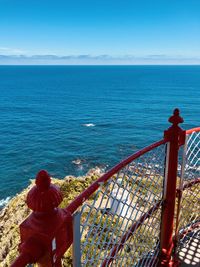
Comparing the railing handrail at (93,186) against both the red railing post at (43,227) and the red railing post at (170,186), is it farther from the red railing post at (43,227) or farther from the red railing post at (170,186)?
the red railing post at (170,186)

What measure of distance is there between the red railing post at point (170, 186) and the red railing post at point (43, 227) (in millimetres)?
2015

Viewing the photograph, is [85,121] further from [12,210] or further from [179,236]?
[179,236]

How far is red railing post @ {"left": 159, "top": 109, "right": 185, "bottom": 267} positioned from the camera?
318 cm

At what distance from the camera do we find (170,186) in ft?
10.9

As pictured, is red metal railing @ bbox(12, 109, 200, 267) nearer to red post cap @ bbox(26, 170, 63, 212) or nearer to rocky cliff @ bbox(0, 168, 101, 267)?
red post cap @ bbox(26, 170, 63, 212)

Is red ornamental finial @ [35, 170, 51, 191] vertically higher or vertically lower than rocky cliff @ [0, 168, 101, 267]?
higher

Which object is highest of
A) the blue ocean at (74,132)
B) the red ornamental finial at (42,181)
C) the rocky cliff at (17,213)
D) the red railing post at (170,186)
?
the red ornamental finial at (42,181)

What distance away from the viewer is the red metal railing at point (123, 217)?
1.43 m

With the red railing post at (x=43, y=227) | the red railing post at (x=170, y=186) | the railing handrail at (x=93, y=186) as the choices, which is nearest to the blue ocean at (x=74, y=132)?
the red railing post at (x=170, y=186)

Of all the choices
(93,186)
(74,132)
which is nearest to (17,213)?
(93,186)

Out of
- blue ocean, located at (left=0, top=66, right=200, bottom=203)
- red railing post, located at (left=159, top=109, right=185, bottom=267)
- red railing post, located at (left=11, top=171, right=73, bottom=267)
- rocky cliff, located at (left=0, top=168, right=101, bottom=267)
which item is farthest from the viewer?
blue ocean, located at (left=0, top=66, right=200, bottom=203)

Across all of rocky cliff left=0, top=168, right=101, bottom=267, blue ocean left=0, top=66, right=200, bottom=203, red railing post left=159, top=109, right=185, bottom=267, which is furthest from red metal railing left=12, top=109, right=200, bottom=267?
blue ocean left=0, top=66, right=200, bottom=203

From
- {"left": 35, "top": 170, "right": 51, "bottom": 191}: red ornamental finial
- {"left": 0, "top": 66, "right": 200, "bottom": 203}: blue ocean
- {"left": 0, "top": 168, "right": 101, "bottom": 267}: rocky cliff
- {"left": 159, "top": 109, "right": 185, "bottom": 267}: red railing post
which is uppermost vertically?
{"left": 35, "top": 170, "right": 51, "bottom": 191}: red ornamental finial

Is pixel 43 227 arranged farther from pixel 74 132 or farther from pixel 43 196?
pixel 74 132
